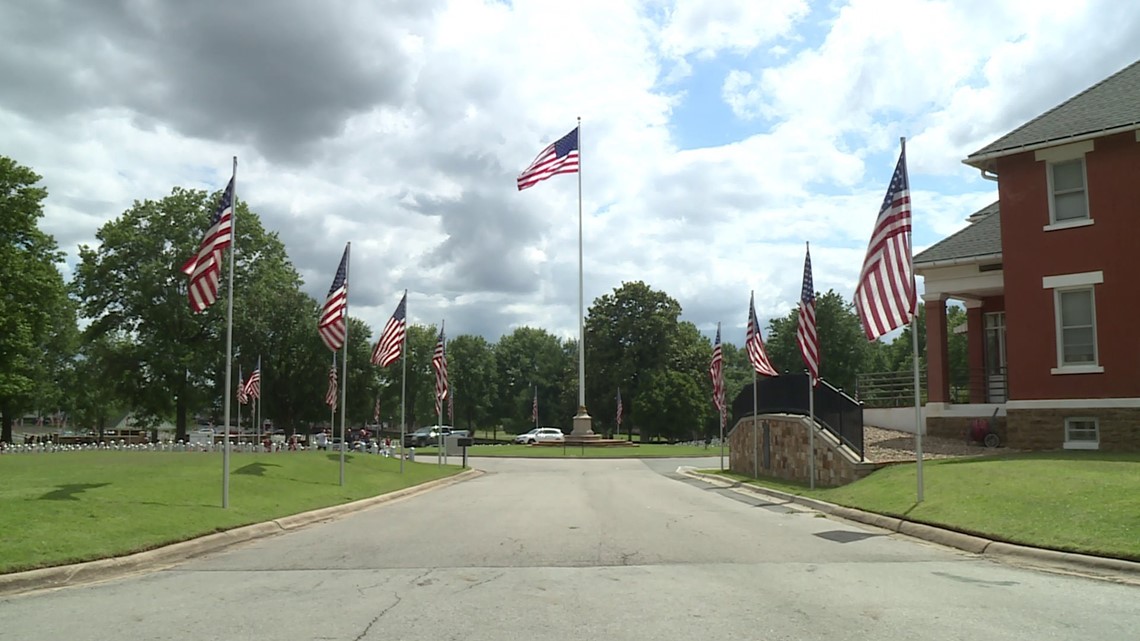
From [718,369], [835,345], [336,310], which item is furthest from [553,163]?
[835,345]

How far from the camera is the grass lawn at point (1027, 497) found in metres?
11.9

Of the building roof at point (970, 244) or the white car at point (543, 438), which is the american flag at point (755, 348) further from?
the white car at point (543, 438)

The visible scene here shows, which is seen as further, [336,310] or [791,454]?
[791,454]

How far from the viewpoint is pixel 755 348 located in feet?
89.1

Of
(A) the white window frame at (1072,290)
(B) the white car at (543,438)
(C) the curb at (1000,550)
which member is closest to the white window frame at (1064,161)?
(A) the white window frame at (1072,290)

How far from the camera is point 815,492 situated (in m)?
21.4

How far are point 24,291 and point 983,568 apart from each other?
44146 mm

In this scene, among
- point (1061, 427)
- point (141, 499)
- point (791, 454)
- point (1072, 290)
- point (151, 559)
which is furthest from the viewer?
point (791, 454)

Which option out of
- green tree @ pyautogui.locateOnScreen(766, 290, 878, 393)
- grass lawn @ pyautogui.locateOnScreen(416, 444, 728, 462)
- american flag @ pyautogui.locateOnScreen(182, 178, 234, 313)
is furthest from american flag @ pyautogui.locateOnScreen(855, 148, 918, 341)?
green tree @ pyautogui.locateOnScreen(766, 290, 878, 393)

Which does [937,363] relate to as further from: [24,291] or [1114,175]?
[24,291]

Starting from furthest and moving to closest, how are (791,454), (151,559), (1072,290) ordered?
(791,454) → (1072,290) → (151,559)

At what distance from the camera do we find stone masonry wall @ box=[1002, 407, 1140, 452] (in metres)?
20.8

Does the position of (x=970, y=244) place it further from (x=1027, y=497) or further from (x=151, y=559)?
(x=151, y=559)

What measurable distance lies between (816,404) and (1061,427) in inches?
240
